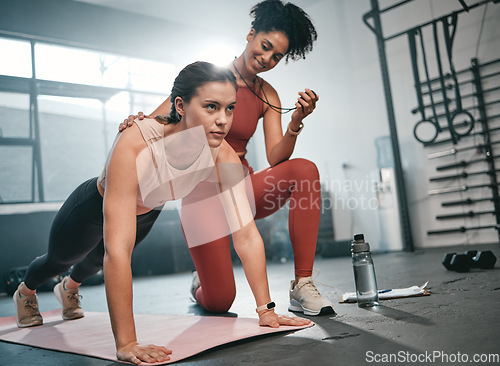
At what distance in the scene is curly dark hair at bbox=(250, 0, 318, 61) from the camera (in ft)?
5.84

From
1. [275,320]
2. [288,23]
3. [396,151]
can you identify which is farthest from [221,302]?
[396,151]

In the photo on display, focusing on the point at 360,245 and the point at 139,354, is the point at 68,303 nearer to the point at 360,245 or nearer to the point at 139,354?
the point at 139,354

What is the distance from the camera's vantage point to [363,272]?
162cm

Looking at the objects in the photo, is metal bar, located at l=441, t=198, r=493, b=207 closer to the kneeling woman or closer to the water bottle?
the water bottle

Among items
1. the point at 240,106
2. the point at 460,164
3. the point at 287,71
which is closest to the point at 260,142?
the point at 287,71

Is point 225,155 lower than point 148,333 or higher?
higher

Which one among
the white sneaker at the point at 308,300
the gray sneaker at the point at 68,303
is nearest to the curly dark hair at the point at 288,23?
the white sneaker at the point at 308,300

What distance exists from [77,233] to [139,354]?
0.66m

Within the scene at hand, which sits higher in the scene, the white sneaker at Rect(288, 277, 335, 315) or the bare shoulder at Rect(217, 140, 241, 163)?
the bare shoulder at Rect(217, 140, 241, 163)

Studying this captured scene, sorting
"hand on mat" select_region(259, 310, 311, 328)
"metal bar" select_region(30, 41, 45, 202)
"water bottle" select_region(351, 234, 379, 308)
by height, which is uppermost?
"metal bar" select_region(30, 41, 45, 202)

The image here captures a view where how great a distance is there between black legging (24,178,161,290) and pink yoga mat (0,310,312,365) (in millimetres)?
239

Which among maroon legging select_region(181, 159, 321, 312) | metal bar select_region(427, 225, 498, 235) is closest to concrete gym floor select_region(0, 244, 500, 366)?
maroon legging select_region(181, 159, 321, 312)

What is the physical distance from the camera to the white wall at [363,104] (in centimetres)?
446

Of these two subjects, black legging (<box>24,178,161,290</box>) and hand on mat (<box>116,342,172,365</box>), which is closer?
hand on mat (<box>116,342,172,365</box>)
